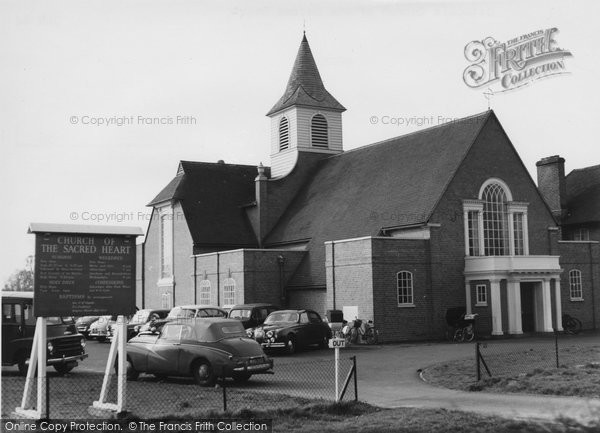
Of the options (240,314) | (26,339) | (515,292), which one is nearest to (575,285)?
(515,292)

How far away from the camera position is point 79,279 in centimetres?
1353

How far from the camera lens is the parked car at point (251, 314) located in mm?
30312

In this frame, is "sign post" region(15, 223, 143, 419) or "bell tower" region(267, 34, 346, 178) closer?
"sign post" region(15, 223, 143, 419)

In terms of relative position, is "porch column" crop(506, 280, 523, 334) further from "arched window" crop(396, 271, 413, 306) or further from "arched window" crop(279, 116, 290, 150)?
"arched window" crop(279, 116, 290, 150)

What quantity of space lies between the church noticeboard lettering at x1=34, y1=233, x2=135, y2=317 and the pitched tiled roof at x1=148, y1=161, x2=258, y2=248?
30.0 m

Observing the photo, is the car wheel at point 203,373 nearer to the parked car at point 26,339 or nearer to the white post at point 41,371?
the parked car at point 26,339

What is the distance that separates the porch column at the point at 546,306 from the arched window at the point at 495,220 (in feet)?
8.29

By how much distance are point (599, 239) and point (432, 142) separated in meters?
14.7

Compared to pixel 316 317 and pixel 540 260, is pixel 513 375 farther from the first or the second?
pixel 540 260

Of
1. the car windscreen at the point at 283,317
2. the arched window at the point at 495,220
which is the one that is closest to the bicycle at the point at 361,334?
the car windscreen at the point at 283,317

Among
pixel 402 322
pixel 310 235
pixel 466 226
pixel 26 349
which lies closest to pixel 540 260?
pixel 466 226

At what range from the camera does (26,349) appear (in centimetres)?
2111

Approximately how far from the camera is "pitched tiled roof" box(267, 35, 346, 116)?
48.6 metres

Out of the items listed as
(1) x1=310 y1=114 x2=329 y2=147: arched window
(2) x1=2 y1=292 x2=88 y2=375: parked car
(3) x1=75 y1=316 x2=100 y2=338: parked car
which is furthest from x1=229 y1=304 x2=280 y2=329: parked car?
(1) x1=310 y1=114 x2=329 y2=147: arched window
